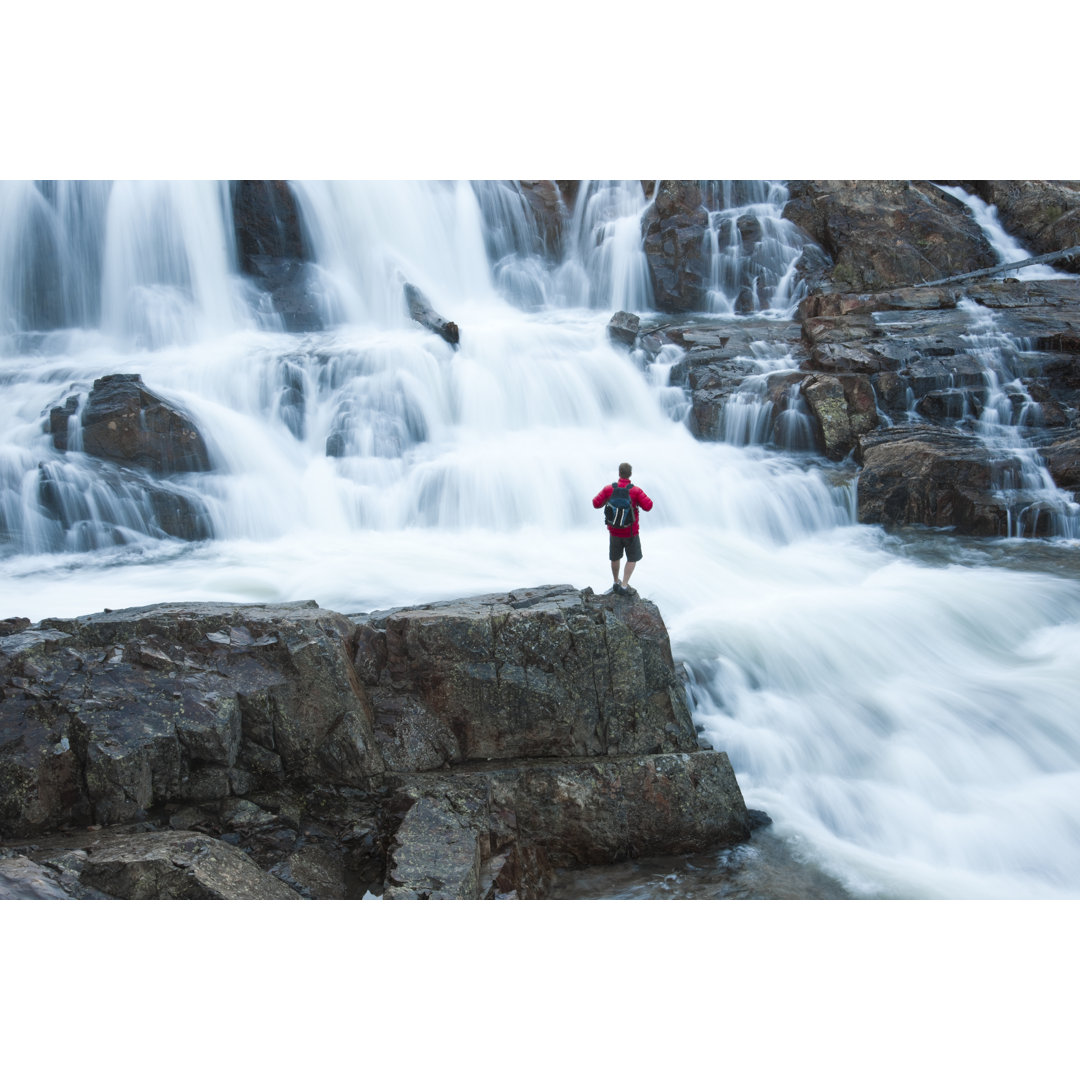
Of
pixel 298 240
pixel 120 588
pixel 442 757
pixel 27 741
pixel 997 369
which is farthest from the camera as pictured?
pixel 298 240

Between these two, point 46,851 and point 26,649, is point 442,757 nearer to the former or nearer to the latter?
point 46,851

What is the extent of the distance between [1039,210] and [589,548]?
14.2m

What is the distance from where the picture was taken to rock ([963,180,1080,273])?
55.5 feet

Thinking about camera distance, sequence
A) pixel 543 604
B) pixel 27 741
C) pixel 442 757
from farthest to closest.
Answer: pixel 543 604
pixel 442 757
pixel 27 741

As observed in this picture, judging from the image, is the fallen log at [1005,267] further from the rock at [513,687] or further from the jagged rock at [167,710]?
the jagged rock at [167,710]

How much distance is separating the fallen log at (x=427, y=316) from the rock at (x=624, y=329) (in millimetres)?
2824

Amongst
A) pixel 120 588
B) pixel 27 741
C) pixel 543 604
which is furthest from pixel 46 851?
pixel 120 588

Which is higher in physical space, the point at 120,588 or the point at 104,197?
the point at 104,197

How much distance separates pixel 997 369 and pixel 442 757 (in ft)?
37.1

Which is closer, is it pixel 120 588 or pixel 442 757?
pixel 442 757

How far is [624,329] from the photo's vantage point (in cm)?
1489

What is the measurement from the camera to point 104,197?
51.7 ft

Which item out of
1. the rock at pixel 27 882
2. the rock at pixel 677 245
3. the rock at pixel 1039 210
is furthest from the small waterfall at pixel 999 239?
the rock at pixel 27 882

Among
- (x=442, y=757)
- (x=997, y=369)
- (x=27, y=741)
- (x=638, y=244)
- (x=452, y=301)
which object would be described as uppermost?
(x=638, y=244)
